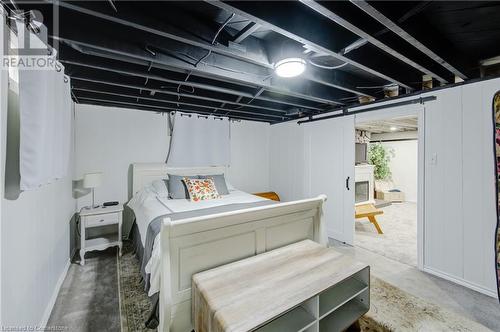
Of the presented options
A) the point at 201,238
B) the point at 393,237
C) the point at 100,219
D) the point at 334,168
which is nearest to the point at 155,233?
the point at 201,238

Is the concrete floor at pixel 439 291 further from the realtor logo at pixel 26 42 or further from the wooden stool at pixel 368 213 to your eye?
the realtor logo at pixel 26 42

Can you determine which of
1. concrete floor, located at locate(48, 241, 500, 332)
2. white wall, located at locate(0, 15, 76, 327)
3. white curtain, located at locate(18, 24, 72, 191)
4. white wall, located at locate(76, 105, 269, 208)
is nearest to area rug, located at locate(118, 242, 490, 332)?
concrete floor, located at locate(48, 241, 500, 332)

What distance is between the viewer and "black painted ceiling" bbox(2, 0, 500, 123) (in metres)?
1.29

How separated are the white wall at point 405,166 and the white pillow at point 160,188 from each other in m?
6.67

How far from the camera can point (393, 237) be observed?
3.61 metres

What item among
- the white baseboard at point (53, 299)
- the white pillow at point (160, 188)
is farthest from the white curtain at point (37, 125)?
the white pillow at point (160, 188)

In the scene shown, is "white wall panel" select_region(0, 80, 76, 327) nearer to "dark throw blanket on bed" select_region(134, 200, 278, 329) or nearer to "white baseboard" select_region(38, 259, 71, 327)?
"white baseboard" select_region(38, 259, 71, 327)

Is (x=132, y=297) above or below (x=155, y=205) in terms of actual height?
below

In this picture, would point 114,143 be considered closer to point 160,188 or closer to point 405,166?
point 160,188

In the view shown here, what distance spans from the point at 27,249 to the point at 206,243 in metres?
1.14

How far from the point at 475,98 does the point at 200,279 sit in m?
3.09

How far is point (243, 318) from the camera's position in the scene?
3.63ft

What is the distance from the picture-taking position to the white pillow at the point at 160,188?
3129 mm

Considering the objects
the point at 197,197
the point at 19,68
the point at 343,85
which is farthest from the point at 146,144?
the point at 343,85
